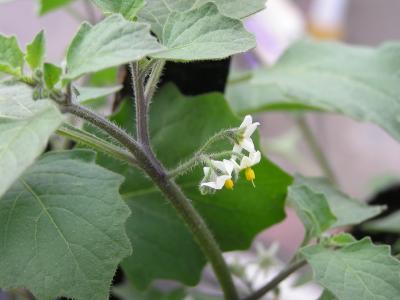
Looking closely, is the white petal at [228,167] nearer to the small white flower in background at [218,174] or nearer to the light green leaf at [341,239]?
the small white flower in background at [218,174]

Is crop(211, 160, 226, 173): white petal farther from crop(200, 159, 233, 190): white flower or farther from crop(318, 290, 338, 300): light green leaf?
crop(318, 290, 338, 300): light green leaf

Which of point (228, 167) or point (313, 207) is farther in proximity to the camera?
point (313, 207)

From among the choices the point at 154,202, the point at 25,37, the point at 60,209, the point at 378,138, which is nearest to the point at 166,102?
the point at 154,202

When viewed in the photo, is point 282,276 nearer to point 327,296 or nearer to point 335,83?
point 327,296

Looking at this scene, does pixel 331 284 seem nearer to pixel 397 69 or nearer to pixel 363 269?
pixel 363 269

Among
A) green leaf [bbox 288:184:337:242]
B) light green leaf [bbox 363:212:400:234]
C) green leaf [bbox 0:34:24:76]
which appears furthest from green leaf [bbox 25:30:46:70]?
light green leaf [bbox 363:212:400:234]

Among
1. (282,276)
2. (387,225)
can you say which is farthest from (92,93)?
(387,225)
